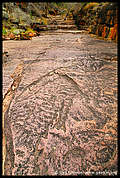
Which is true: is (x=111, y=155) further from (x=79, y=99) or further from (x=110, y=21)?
(x=110, y=21)

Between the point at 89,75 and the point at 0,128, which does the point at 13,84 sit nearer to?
the point at 0,128

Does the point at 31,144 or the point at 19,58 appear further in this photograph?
the point at 19,58

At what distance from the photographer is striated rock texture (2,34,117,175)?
0.58 metres

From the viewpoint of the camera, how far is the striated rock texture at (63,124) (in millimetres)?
583

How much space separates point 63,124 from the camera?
31.1 inches

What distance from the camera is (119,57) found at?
190cm

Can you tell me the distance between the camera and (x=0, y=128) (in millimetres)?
759

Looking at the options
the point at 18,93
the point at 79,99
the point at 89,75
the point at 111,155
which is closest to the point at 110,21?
the point at 89,75

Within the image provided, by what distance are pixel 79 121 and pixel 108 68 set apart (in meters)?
1.07

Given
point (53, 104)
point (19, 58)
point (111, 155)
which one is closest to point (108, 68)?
point (53, 104)

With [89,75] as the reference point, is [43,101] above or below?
below

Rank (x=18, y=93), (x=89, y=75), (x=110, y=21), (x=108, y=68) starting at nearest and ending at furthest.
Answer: (x=18, y=93) < (x=89, y=75) < (x=108, y=68) < (x=110, y=21)

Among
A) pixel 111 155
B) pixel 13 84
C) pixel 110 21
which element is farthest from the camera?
pixel 110 21

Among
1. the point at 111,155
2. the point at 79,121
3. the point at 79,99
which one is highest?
the point at 79,99
